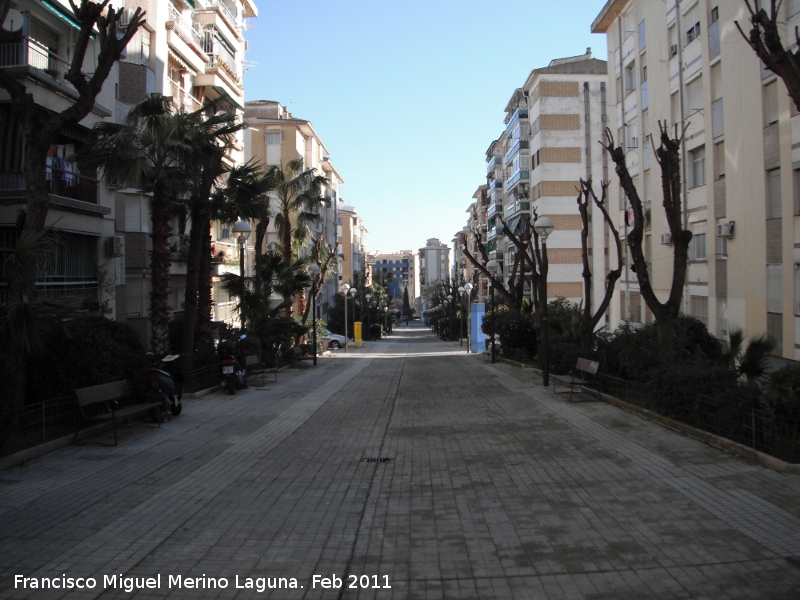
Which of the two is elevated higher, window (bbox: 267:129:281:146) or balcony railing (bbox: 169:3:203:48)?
window (bbox: 267:129:281:146)

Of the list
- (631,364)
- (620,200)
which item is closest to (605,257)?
(620,200)

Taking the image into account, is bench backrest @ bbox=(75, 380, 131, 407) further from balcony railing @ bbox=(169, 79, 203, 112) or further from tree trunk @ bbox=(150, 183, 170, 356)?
balcony railing @ bbox=(169, 79, 203, 112)

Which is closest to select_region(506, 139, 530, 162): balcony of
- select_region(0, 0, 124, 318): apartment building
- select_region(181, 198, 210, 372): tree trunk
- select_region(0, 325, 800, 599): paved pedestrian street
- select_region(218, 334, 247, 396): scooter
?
select_region(0, 0, 124, 318): apartment building

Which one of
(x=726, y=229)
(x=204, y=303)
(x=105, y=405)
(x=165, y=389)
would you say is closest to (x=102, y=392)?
(x=105, y=405)

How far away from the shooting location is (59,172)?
17297mm

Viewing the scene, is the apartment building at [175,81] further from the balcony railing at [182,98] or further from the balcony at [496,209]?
the balcony at [496,209]

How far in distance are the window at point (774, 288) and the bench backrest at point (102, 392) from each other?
17.8 m

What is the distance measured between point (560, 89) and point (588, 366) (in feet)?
140

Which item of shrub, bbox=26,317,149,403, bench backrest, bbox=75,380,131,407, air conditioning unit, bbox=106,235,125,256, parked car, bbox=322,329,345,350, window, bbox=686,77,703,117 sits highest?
window, bbox=686,77,703,117

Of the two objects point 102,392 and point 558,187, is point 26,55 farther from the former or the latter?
point 558,187

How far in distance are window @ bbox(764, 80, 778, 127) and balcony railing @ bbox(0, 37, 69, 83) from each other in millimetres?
19604

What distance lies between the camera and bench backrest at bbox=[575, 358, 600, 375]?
14062 mm

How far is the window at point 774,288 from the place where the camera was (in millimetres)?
20062

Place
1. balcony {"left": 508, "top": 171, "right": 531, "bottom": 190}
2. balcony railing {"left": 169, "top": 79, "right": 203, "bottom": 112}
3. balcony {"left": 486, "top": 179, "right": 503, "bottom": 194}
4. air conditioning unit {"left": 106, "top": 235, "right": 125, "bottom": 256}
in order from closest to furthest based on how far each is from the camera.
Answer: air conditioning unit {"left": 106, "top": 235, "right": 125, "bottom": 256}
balcony railing {"left": 169, "top": 79, "right": 203, "bottom": 112}
balcony {"left": 508, "top": 171, "right": 531, "bottom": 190}
balcony {"left": 486, "top": 179, "right": 503, "bottom": 194}
